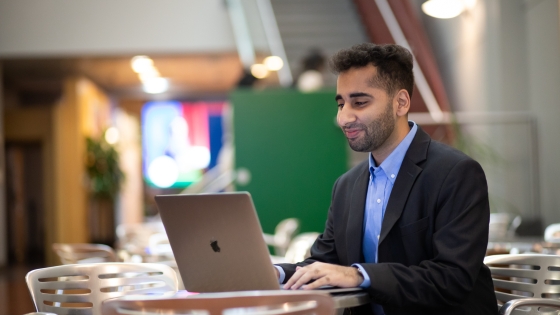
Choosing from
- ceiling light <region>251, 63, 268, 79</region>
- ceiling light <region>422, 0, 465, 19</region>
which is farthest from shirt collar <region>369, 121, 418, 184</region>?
ceiling light <region>251, 63, 268, 79</region>

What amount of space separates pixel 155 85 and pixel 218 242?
13914mm

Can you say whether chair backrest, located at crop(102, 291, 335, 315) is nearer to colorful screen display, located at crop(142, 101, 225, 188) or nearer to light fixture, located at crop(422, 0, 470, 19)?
light fixture, located at crop(422, 0, 470, 19)

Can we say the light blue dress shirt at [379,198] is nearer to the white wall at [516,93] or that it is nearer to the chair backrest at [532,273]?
the chair backrest at [532,273]

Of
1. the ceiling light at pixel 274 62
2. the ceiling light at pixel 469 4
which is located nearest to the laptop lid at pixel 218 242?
the ceiling light at pixel 274 62

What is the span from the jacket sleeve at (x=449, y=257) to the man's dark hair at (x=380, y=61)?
1.03ft

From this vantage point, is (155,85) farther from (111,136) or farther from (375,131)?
(375,131)

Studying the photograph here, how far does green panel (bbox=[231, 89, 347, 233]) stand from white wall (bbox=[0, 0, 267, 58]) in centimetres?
389

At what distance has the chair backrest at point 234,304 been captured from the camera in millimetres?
1421

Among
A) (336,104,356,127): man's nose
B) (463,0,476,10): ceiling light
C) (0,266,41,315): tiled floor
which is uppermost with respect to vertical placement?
(463,0,476,10): ceiling light

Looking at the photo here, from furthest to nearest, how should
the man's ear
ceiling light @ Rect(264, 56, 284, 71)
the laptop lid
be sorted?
ceiling light @ Rect(264, 56, 284, 71) → the man's ear → the laptop lid

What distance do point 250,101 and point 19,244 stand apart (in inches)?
342

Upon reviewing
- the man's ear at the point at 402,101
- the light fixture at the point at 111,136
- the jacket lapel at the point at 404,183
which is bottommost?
the jacket lapel at the point at 404,183

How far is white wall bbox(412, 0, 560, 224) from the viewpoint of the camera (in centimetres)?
726

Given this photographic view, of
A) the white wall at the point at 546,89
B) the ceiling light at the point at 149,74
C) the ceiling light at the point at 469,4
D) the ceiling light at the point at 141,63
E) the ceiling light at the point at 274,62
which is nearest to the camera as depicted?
the white wall at the point at 546,89
